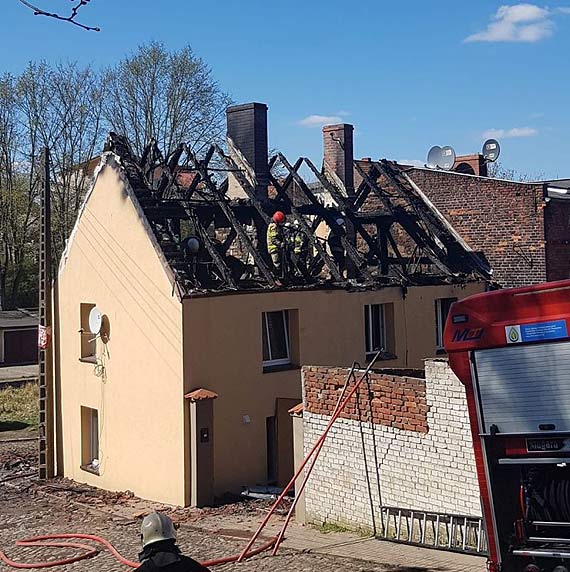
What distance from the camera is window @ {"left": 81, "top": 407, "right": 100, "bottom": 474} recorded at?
66.1 feet

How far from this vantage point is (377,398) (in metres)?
12.5

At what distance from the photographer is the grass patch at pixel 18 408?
27531 millimetres

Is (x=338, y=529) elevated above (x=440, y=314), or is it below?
below

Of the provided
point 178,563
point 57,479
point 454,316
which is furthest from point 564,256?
point 178,563

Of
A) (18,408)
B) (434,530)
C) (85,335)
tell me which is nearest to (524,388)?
(434,530)

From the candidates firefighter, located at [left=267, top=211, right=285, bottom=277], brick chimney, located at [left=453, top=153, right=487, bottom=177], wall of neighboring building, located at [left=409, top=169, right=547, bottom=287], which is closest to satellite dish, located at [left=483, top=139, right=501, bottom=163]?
brick chimney, located at [left=453, top=153, right=487, bottom=177]

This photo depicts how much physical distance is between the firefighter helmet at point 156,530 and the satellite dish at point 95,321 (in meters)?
14.5

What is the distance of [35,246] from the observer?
1912 inches

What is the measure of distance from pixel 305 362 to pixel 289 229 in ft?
10.1

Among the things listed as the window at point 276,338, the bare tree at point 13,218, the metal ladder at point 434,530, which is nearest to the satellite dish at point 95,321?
the window at point 276,338

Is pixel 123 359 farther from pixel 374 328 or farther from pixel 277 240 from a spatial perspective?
pixel 374 328

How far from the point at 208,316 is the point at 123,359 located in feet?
8.32

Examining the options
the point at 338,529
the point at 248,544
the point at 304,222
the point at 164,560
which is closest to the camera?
the point at 164,560

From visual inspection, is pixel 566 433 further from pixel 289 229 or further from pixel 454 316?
pixel 289 229
